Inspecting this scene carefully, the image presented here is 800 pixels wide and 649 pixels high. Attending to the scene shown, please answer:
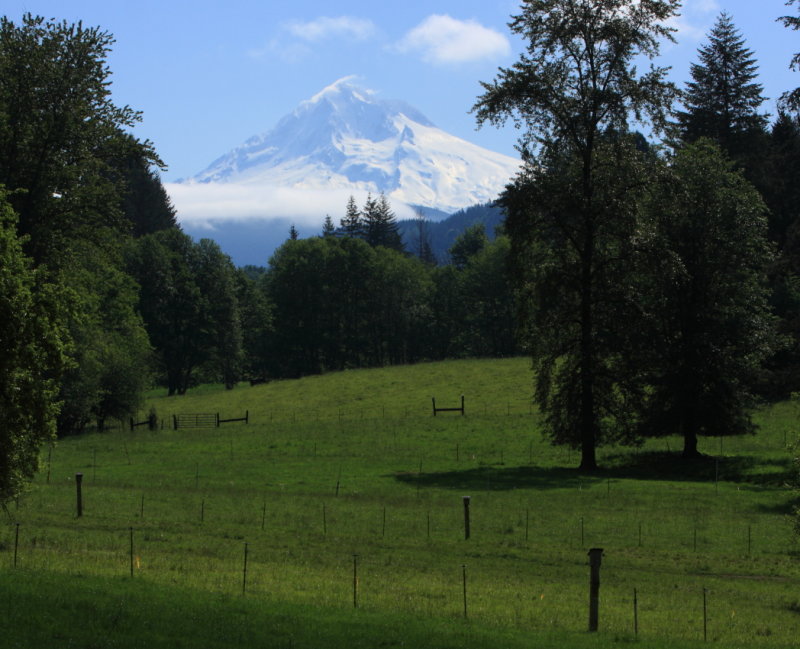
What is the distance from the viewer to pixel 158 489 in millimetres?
40406

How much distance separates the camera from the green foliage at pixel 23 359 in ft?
71.2

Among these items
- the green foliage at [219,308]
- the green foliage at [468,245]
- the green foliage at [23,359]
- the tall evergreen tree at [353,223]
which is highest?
the tall evergreen tree at [353,223]

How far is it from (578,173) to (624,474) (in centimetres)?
1490

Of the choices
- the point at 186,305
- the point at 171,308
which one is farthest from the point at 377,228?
the point at 171,308

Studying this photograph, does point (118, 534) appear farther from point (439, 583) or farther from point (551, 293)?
point (551, 293)

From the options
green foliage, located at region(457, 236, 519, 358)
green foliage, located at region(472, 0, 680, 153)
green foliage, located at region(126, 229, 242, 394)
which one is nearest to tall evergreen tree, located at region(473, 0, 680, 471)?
green foliage, located at region(472, 0, 680, 153)

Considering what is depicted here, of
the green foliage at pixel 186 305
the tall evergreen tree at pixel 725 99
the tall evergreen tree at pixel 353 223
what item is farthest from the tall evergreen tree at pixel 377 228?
the tall evergreen tree at pixel 725 99

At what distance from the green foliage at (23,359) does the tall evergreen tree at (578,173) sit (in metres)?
25.6

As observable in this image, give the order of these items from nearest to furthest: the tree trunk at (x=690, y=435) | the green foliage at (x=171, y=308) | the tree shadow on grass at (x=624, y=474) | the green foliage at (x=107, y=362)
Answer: the tree shadow on grass at (x=624, y=474)
the tree trunk at (x=690, y=435)
the green foliage at (x=107, y=362)
the green foliage at (x=171, y=308)

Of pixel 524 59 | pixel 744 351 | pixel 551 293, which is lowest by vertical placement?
pixel 744 351

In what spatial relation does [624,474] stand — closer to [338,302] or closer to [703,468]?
[703,468]

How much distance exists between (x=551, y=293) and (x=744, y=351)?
32.7 feet

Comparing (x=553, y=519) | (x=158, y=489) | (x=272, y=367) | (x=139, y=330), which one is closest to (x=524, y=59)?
(x=553, y=519)

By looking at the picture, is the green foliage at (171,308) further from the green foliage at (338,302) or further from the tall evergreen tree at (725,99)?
the tall evergreen tree at (725,99)
